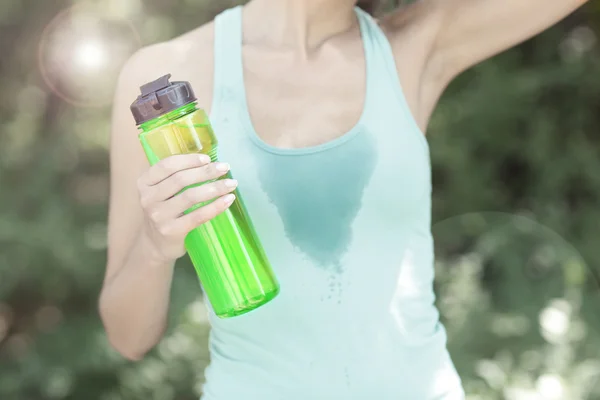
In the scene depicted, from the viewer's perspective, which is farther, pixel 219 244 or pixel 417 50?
pixel 417 50

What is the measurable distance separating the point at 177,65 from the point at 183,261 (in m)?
0.91

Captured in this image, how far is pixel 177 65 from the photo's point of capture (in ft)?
2.80

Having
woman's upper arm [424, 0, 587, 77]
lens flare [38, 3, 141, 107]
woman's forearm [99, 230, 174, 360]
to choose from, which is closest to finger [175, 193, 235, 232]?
woman's forearm [99, 230, 174, 360]

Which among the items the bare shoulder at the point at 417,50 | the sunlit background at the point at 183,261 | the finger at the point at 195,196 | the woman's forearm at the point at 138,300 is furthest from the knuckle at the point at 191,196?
the sunlit background at the point at 183,261

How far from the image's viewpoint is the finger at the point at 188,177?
62 centimetres

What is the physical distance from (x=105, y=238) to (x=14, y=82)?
1.41 ft

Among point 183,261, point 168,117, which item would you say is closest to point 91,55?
point 183,261

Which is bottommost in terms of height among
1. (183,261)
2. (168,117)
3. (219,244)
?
(183,261)

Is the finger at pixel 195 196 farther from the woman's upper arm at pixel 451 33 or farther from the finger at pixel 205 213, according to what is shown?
the woman's upper arm at pixel 451 33

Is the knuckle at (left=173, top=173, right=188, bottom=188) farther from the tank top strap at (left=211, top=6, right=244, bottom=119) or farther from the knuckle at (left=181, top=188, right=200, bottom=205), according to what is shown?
the tank top strap at (left=211, top=6, right=244, bottom=119)

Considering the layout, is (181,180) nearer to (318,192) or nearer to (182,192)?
(182,192)

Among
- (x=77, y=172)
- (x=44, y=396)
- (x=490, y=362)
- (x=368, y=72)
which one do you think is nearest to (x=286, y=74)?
(x=368, y=72)

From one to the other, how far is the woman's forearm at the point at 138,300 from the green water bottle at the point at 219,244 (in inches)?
2.5

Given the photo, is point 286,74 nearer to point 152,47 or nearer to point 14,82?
point 152,47
